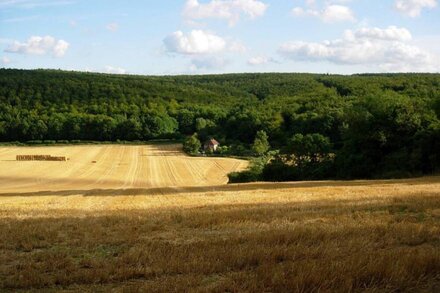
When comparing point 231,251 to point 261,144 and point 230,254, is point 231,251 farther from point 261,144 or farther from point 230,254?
point 261,144

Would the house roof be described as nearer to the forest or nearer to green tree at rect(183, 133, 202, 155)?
the forest

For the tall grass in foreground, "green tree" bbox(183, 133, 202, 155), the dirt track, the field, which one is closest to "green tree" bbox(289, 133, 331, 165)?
the dirt track

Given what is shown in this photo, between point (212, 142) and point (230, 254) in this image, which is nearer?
point (230, 254)

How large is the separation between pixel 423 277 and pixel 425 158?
166 ft

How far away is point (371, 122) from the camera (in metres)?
60.6

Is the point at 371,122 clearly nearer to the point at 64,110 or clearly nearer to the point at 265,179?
the point at 265,179

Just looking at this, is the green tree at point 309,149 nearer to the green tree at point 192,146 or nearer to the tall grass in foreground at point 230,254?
the green tree at point 192,146

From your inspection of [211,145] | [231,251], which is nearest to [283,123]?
[211,145]

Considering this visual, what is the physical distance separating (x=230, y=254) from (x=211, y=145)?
116m

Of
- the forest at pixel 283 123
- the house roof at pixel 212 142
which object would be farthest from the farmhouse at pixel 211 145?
the forest at pixel 283 123

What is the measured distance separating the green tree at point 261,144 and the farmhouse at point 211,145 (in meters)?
A: 10.2

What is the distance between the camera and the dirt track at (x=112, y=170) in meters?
64.8

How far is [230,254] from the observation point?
838 centimetres

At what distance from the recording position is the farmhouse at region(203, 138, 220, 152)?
122075 millimetres
